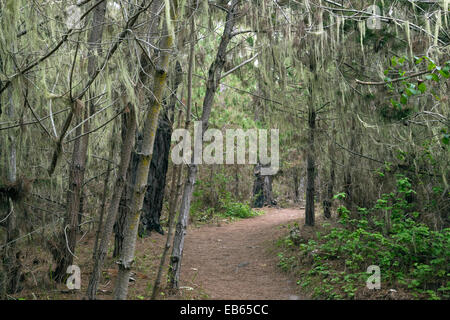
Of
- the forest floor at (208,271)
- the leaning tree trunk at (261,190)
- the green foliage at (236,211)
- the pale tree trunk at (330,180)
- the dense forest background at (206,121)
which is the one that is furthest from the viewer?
the leaning tree trunk at (261,190)

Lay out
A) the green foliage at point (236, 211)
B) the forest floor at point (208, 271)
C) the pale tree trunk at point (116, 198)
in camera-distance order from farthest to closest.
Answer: the green foliage at point (236, 211) < the forest floor at point (208, 271) < the pale tree trunk at point (116, 198)

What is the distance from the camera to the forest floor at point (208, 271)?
459 cm

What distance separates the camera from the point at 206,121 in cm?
545

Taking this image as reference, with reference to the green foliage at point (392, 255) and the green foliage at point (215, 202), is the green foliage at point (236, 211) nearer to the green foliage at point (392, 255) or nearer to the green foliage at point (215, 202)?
the green foliage at point (215, 202)

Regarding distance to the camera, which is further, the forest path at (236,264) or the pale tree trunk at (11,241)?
the forest path at (236,264)

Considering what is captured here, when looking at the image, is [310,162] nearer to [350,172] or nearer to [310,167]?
[310,167]

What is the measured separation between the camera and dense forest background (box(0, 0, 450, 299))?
3279mm

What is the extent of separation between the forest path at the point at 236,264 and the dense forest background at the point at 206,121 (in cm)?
42

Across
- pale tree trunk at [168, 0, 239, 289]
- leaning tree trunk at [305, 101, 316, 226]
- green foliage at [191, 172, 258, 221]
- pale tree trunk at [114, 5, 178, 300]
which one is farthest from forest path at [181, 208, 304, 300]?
pale tree trunk at [114, 5, 178, 300]

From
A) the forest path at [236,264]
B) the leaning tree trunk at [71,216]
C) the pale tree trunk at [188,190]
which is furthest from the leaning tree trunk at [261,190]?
the leaning tree trunk at [71,216]

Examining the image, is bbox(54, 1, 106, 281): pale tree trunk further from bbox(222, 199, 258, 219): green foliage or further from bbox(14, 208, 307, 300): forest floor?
bbox(222, 199, 258, 219): green foliage

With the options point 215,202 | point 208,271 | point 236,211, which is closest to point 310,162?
point 208,271

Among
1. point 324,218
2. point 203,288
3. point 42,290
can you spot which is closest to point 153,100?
point 42,290

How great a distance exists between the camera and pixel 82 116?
14.8 feet
